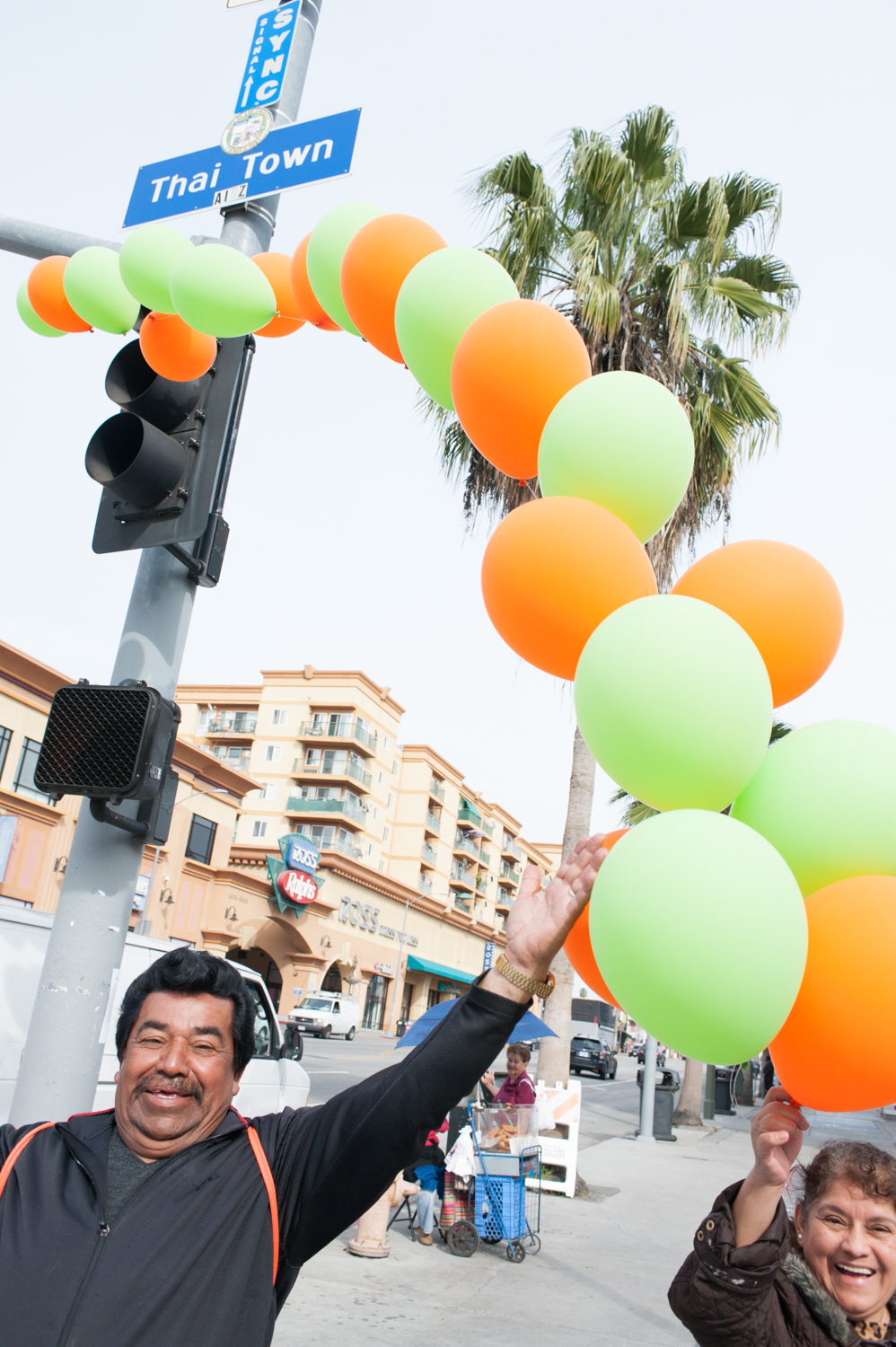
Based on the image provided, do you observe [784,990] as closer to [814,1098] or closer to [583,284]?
[814,1098]

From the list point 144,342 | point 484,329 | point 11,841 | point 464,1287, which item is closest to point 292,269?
point 144,342

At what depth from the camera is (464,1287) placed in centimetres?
658

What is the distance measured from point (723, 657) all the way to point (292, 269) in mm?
2738

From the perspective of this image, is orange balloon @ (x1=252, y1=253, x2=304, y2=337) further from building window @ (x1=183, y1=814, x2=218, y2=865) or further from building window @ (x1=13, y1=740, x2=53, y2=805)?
building window @ (x1=183, y1=814, x2=218, y2=865)

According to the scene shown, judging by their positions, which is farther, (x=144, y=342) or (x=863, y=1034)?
(x=144, y=342)

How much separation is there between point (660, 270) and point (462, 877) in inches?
2464

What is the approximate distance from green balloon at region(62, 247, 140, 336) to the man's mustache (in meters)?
3.01

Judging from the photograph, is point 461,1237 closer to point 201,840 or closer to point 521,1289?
point 521,1289

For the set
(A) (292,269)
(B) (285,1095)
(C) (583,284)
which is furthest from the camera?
(C) (583,284)

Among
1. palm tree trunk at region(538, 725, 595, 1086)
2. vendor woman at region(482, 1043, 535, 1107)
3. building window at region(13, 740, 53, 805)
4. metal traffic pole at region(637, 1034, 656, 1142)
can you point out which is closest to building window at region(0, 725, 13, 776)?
building window at region(13, 740, 53, 805)

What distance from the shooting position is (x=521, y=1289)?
6730 millimetres

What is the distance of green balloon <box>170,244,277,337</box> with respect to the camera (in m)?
3.45

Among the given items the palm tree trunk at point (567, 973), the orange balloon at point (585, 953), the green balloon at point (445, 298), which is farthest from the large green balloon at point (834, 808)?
the palm tree trunk at point (567, 973)

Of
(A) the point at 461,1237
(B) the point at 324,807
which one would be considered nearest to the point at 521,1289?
(A) the point at 461,1237
